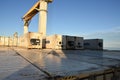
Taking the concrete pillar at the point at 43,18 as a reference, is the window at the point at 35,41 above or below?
below

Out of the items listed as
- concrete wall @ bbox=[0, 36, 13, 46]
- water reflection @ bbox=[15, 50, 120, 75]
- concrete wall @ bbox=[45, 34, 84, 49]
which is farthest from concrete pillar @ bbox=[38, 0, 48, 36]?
concrete wall @ bbox=[0, 36, 13, 46]

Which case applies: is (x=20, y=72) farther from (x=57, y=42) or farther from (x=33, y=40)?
(x=33, y=40)

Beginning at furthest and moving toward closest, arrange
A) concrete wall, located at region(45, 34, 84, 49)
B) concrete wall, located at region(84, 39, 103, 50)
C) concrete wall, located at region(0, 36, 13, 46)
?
concrete wall, located at region(0, 36, 13, 46)
concrete wall, located at region(84, 39, 103, 50)
concrete wall, located at region(45, 34, 84, 49)

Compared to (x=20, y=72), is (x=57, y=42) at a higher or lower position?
higher

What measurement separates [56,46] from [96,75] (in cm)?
2012

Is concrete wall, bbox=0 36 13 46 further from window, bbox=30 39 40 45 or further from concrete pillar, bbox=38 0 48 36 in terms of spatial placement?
window, bbox=30 39 40 45

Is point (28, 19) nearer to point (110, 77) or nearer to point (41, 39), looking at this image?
point (41, 39)

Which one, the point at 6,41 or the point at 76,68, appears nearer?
the point at 76,68

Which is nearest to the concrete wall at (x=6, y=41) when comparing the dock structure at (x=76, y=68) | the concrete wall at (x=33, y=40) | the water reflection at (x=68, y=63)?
the concrete wall at (x=33, y=40)

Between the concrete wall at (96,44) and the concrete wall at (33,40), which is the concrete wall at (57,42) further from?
the concrete wall at (96,44)

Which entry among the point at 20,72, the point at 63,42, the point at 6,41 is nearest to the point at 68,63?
the point at 20,72

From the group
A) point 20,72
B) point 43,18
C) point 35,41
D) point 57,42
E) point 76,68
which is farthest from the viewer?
point 43,18

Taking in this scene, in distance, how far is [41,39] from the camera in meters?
24.8

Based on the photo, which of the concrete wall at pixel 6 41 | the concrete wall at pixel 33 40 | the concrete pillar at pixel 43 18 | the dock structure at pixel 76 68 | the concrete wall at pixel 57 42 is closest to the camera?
the dock structure at pixel 76 68
